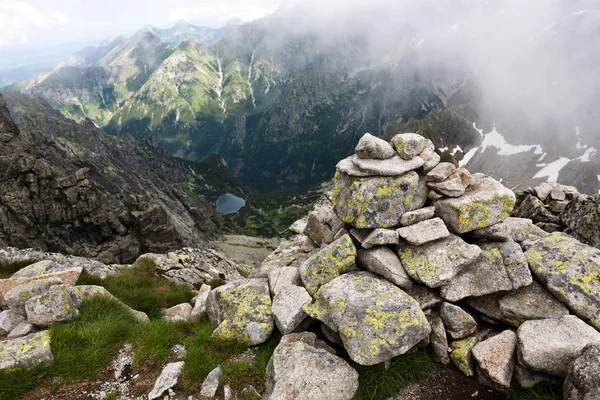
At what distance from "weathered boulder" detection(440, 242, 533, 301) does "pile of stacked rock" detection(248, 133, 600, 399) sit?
0.12 feet

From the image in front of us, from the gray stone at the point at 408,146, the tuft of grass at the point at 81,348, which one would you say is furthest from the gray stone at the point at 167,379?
the gray stone at the point at 408,146

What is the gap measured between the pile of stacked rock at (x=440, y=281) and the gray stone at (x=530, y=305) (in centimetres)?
3

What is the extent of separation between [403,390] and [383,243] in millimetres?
4830

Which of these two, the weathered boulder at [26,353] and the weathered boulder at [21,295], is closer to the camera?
the weathered boulder at [26,353]

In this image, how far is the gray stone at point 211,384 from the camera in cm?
905

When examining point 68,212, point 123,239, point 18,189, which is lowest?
point 123,239

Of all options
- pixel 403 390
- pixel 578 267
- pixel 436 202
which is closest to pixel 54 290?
pixel 403 390

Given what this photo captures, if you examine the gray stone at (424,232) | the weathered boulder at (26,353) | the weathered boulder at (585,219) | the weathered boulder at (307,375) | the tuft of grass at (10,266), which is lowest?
the weathered boulder at (585,219)

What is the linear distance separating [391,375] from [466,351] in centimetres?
259

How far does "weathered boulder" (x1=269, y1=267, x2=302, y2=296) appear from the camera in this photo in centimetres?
1328

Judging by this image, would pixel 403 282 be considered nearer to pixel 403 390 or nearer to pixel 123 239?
pixel 403 390

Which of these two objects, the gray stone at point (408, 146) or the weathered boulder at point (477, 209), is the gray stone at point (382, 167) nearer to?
the gray stone at point (408, 146)

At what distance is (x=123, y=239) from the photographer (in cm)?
10325

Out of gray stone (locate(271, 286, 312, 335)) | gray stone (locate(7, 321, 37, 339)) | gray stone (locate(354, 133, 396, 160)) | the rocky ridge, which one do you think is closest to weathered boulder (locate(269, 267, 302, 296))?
the rocky ridge
